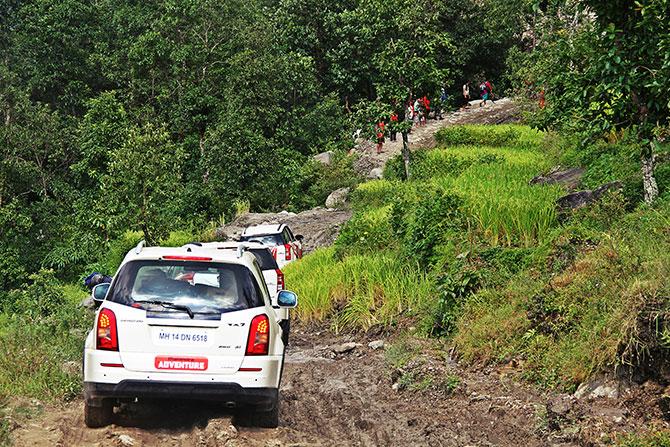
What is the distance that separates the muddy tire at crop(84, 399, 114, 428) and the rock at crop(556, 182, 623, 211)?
911cm

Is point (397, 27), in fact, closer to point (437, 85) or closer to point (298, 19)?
point (437, 85)

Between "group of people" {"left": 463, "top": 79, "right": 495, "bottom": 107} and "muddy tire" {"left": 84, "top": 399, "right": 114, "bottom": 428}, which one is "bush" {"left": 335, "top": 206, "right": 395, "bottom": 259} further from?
"group of people" {"left": 463, "top": 79, "right": 495, "bottom": 107}

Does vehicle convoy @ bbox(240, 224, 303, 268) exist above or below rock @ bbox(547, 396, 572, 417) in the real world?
below

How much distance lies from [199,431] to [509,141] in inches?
1009

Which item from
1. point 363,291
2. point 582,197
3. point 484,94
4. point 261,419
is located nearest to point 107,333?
point 261,419

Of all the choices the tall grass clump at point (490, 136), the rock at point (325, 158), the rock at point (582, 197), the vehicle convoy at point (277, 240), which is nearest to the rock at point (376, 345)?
the rock at point (582, 197)

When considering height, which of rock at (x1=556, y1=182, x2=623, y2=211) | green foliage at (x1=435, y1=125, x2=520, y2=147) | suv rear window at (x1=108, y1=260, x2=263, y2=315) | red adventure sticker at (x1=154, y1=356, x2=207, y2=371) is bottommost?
green foliage at (x1=435, y1=125, x2=520, y2=147)

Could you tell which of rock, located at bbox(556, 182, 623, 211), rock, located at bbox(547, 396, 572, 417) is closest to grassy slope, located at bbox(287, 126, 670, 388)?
rock, located at bbox(556, 182, 623, 211)

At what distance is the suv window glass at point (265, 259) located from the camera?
17.3 metres

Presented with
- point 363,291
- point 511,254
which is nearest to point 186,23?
point 363,291

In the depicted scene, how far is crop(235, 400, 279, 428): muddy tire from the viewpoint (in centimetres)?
901

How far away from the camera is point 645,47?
1321cm

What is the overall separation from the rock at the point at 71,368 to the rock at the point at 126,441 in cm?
307

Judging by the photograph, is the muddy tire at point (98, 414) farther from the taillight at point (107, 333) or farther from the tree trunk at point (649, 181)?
the tree trunk at point (649, 181)
